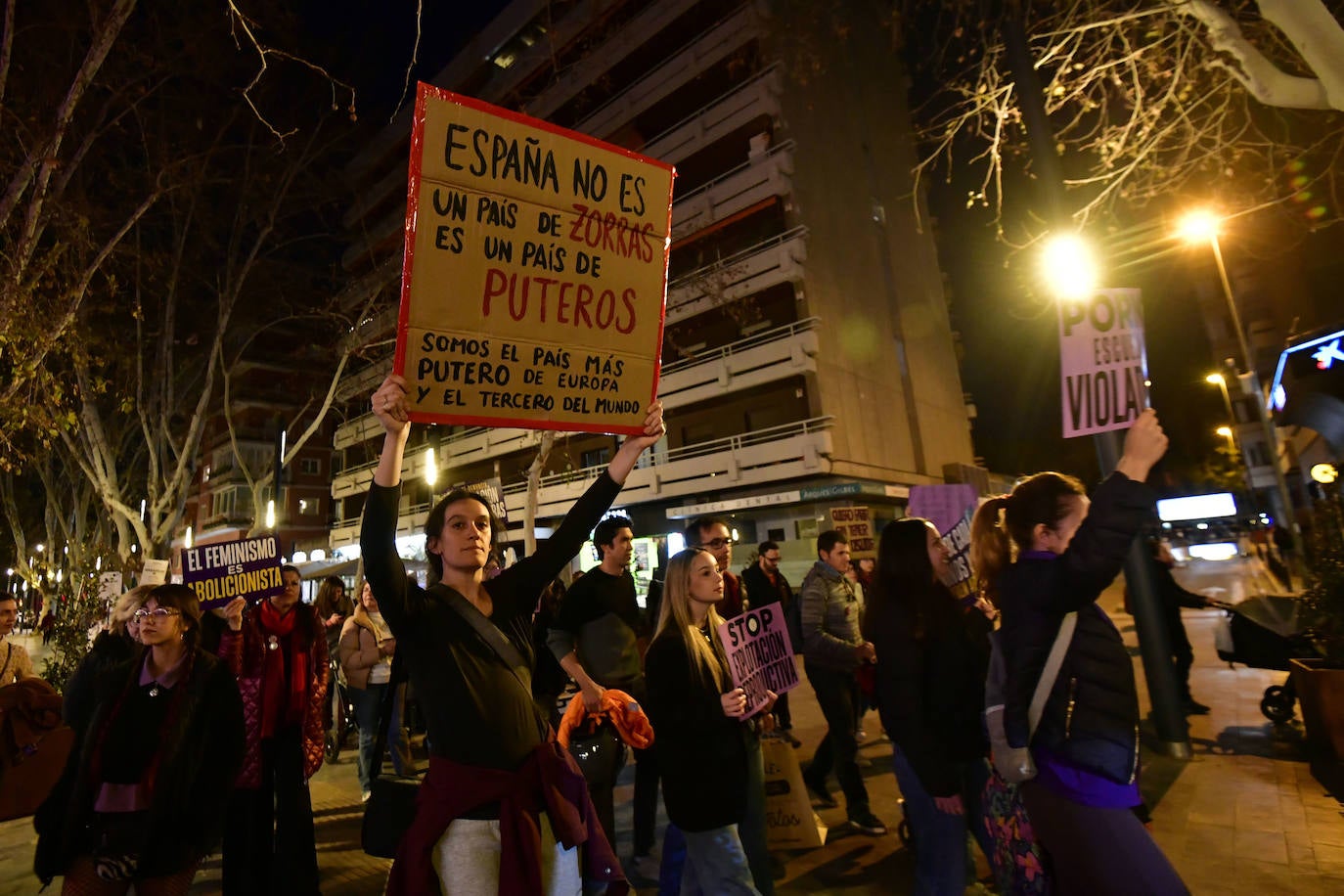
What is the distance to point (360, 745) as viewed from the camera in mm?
5949

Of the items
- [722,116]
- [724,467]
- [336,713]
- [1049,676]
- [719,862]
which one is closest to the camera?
[1049,676]

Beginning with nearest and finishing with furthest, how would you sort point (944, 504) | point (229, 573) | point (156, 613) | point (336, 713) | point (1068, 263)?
point (156, 613)
point (229, 573)
point (1068, 263)
point (944, 504)
point (336, 713)

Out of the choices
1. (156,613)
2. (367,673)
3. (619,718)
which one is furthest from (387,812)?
(367,673)

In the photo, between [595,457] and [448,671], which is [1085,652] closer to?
[448,671]

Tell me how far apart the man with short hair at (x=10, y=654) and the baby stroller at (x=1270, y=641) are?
9.37 m

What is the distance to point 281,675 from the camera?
14.7ft

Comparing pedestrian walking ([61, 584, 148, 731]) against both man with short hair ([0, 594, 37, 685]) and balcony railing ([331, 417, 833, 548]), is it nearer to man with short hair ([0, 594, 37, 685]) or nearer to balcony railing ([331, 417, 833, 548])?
man with short hair ([0, 594, 37, 685])

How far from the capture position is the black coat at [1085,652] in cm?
224

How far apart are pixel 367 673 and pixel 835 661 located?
3931mm

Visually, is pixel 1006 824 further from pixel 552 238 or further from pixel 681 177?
pixel 681 177

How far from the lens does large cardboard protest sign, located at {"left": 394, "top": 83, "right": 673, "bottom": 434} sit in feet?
8.10

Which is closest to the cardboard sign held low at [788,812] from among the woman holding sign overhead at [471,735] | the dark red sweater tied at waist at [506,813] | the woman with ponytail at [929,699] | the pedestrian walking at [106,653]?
the woman with ponytail at [929,699]

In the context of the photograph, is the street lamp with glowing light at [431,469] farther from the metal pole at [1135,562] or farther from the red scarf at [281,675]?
the metal pole at [1135,562]

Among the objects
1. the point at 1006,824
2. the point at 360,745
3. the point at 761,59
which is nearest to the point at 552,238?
the point at 1006,824
